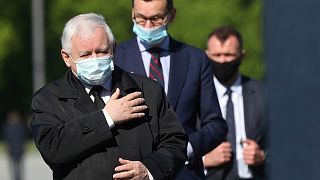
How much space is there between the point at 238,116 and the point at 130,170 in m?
2.93

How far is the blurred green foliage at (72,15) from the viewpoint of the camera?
1800 inches

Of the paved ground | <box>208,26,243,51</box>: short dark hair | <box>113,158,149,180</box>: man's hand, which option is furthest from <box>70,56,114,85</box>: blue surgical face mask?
the paved ground

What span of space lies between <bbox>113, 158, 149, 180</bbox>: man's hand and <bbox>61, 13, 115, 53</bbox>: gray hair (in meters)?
0.46

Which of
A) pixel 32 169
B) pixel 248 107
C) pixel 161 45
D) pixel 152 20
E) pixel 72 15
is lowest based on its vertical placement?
pixel 32 169

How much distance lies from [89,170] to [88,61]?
1.33ft

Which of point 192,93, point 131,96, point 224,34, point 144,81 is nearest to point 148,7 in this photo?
point 192,93

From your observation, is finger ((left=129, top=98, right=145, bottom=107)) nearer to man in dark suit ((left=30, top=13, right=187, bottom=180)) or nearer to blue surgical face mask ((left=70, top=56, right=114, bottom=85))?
man in dark suit ((left=30, top=13, right=187, bottom=180))

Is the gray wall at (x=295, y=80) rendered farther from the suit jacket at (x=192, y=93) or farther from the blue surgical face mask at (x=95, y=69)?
the suit jacket at (x=192, y=93)

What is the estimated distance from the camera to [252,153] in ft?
22.2

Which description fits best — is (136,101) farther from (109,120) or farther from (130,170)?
(130,170)

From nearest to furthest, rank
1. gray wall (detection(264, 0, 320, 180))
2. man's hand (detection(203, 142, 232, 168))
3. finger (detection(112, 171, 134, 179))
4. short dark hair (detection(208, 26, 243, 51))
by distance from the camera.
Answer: gray wall (detection(264, 0, 320, 180)) → finger (detection(112, 171, 134, 179)) → man's hand (detection(203, 142, 232, 168)) → short dark hair (detection(208, 26, 243, 51))

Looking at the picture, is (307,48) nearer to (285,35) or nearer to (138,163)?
(285,35)

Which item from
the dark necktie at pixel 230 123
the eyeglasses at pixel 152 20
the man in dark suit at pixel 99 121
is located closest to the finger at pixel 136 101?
the man in dark suit at pixel 99 121

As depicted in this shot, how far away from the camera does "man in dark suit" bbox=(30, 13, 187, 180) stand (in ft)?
13.0
